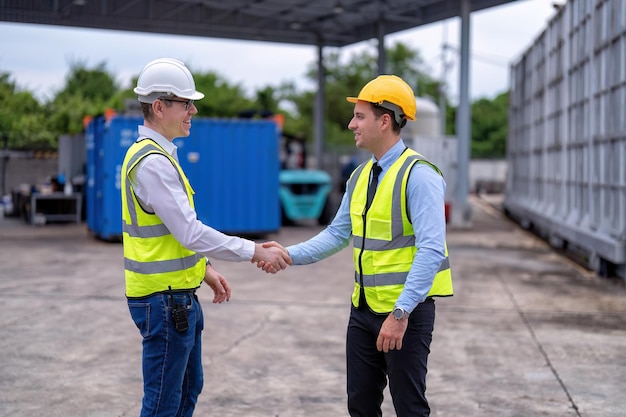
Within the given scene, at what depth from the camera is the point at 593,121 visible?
1298cm

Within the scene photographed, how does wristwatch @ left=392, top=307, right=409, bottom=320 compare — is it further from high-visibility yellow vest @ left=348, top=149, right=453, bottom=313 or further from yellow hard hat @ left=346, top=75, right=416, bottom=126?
yellow hard hat @ left=346, top=75, right=416, bottom=126

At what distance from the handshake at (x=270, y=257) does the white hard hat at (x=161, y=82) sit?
0.81m

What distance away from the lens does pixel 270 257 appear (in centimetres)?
404

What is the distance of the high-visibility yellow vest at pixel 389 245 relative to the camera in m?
3.71

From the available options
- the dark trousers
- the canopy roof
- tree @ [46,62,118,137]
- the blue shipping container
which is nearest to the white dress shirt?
the dark trousers

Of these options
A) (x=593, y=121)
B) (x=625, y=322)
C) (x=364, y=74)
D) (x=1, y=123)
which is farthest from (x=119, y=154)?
(x=364, y=74)

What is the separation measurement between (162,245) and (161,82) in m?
0.75

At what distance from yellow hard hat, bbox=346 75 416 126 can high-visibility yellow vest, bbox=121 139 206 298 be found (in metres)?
0.94

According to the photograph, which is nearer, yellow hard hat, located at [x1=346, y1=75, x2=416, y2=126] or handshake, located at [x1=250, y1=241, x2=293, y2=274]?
yellow hard hat, located at [x1=346, y1=75, x2=416, y2=126]

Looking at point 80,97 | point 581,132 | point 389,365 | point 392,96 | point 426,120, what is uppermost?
point 80,97

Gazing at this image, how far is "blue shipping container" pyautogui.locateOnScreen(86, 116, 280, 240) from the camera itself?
16.7m

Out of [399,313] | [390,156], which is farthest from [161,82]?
[399,313]

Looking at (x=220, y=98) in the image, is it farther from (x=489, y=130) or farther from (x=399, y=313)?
(x=399, y=313)

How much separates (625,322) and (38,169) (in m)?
22.0
